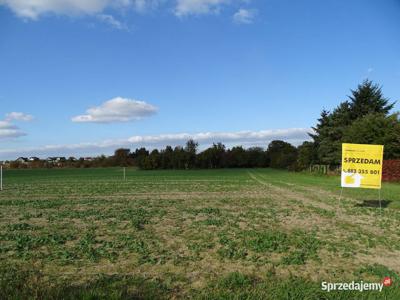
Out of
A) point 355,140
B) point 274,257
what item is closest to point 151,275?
point 274,257

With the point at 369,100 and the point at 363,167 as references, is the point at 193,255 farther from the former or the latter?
the point at 369,100

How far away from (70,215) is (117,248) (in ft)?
18.4

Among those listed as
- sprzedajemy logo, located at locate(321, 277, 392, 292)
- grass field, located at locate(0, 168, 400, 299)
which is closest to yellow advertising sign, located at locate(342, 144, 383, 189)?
grass field, located at locate(0, 168, 400, 299)

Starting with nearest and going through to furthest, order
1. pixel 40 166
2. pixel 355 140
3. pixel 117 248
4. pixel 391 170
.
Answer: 1. pixel 117 248
2. pixel 391 170
3. pixel 355 140
4. pixel 40 166

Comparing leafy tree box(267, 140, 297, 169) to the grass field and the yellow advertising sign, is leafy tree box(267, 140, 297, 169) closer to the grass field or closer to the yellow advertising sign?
the yellow advertising sign

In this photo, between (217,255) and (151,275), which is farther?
(217,255)

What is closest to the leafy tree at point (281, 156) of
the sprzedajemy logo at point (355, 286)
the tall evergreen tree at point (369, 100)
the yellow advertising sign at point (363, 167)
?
the tall evergreen tree at point (369, 100)

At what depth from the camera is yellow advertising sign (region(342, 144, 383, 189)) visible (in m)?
14.5

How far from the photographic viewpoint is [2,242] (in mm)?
8227

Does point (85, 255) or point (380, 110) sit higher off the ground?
point (380, 110)

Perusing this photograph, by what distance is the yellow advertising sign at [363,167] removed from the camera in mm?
14469

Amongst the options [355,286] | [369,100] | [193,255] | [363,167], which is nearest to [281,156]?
[369,100]

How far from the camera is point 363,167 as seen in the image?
14555 mm

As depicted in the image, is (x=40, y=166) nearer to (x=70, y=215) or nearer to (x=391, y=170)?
(x=391, y=170)
